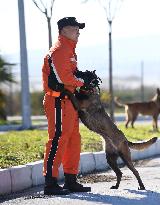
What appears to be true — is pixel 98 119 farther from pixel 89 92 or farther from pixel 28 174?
pixel 28 174

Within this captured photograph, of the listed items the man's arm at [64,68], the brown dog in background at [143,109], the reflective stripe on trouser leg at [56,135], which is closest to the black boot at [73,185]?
the reflective stripe on trouser leg at [56,135]

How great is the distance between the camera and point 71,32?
8250 millimetres

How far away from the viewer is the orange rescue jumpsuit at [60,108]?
8.09 metres

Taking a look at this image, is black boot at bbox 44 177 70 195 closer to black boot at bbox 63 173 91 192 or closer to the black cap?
black boot at bbox 63 173 91 192

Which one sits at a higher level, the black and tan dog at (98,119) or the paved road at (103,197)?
the black and tan dog at (98,119)

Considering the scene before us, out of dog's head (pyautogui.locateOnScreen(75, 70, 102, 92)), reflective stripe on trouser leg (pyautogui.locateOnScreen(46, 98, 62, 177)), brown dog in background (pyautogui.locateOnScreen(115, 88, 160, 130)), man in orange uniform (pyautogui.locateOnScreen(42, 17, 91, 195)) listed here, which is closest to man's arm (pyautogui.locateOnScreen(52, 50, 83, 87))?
man in orange uniform (pyautogui.locateOnScreen(42, 17, 91, 195))

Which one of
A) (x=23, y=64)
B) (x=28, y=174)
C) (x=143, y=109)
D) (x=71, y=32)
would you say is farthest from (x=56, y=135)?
(x=143, y=109)

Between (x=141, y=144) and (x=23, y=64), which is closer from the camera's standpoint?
(x=141, y=144)

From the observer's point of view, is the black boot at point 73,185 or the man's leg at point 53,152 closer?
the man's leg at point 53,152

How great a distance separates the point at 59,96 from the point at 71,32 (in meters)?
0.78

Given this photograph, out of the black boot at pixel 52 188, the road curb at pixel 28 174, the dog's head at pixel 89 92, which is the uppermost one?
the dog's head at pixel 89 92

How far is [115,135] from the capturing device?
8.52 meters

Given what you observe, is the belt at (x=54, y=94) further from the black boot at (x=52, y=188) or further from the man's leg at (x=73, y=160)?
the black boot at (x=52, y=188)

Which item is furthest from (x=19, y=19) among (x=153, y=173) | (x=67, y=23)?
(x=67, y=23)
